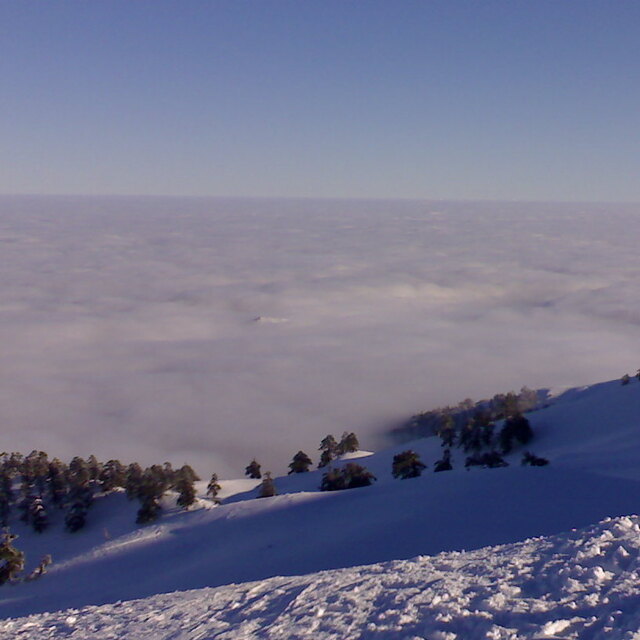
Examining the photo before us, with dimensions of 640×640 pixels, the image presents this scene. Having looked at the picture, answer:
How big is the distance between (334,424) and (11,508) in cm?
3757

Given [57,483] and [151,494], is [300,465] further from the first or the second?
[57,483]

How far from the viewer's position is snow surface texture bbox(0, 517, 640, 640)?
6.68 m

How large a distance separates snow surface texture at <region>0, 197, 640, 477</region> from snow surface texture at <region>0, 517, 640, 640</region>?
4092 centimetres

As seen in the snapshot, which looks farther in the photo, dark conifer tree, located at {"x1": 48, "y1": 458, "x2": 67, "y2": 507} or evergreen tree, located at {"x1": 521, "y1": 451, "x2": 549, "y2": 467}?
dark conifer tree, located at {"x1": 48, "y1": 458, "x2": 67, "y2": 507}

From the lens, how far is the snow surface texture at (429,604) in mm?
6684

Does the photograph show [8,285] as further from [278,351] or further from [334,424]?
[334,424]

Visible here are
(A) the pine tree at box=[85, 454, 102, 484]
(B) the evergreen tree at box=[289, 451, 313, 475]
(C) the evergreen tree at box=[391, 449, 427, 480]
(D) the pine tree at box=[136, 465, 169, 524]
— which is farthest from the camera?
(B) the evergreen tree at box=[289, 451, 313, 475]

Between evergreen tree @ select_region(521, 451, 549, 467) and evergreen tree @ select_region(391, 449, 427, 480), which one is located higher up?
evergreen tree @ select_region(521, 451, 549, 467)

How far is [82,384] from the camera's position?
75500mm

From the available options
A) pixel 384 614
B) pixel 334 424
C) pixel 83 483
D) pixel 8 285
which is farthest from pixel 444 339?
pixel 8 285

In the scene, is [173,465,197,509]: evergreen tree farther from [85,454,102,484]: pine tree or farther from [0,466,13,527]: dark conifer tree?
[0,466,13,527]: dark conifer tree

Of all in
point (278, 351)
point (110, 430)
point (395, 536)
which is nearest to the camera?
point (395, 536)

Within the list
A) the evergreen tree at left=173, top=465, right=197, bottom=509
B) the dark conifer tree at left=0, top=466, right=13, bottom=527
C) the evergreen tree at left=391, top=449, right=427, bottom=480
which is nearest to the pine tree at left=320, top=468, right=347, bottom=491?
the evergreen tree at left=391, top=449, right=427, bottom=480

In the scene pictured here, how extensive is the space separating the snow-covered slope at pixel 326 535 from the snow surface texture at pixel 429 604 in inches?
2.6
